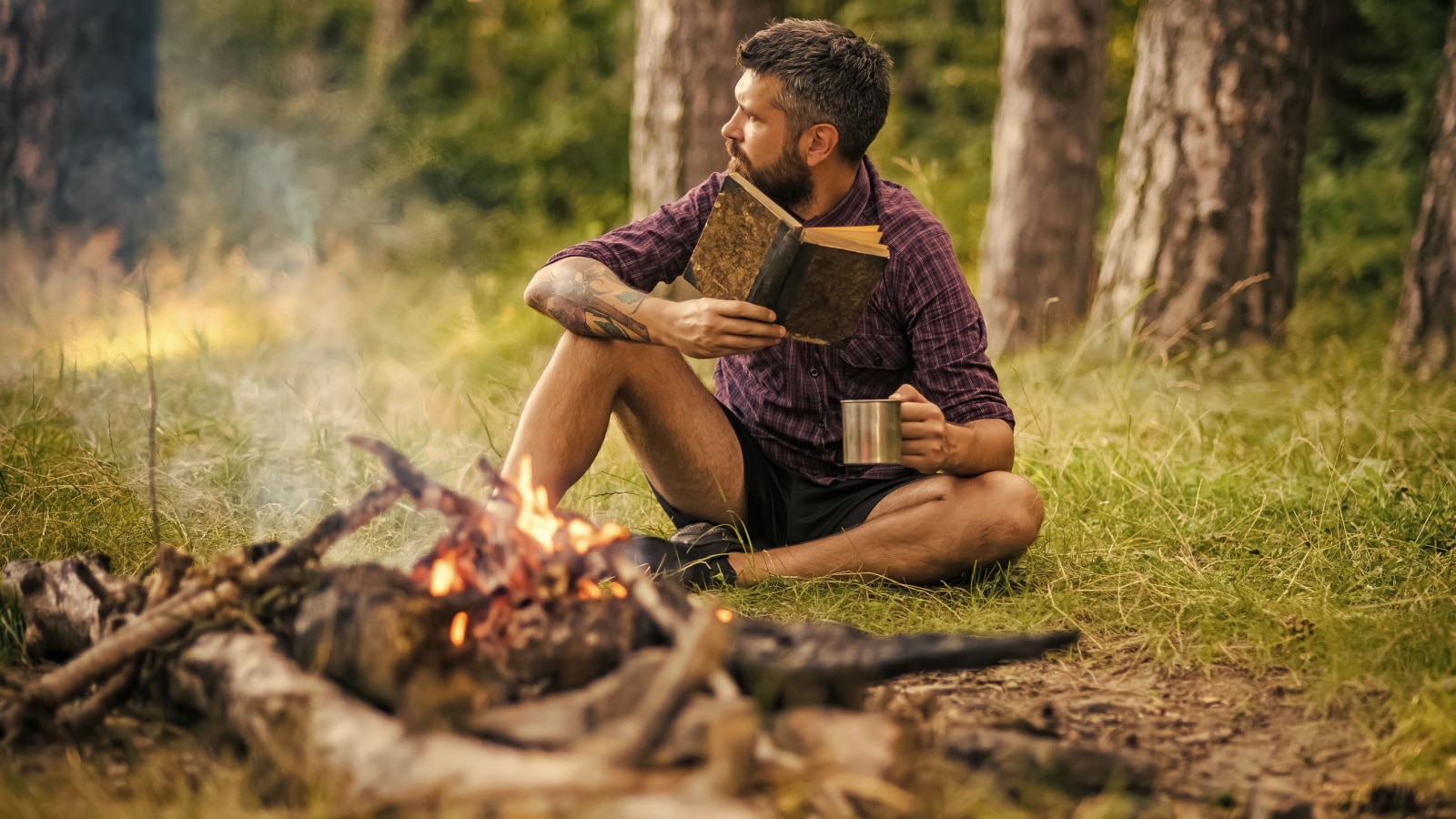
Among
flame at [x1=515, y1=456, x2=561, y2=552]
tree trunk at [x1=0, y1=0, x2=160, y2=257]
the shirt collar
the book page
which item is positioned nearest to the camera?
flame at [x1=515, y1=456, x2=561, y2=552]

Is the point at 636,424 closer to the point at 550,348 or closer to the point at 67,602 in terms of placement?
the point at 67,602

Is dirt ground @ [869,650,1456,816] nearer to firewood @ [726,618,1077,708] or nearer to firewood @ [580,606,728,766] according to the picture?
firewood @ [726,618,1077,708]

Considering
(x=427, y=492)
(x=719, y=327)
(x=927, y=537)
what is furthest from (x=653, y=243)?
(x=427, y=492)

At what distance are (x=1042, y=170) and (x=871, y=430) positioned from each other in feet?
13.0

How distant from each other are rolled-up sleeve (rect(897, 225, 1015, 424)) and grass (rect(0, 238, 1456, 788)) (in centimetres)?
48

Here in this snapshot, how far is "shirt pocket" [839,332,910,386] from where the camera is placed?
2969 mm

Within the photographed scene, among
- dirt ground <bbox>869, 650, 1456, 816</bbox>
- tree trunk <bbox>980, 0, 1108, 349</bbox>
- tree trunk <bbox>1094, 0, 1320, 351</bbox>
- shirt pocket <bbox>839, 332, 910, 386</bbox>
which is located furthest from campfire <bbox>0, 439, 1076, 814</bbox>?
tree trunk <bbox>980, 0, 1108, 349</bbox>

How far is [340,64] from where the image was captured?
10.4 m

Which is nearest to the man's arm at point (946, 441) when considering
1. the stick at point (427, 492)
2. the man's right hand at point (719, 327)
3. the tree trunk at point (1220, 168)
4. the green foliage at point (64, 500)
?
the man's right hand at point (719, 327)

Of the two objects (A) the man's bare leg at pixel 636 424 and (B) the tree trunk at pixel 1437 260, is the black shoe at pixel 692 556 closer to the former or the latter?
(A) the man's bare leg at pixel 636 424

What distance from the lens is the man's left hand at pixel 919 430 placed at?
2.60m

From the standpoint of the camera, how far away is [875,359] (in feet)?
9.82

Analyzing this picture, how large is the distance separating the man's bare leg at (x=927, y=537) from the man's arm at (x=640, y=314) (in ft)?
1.97

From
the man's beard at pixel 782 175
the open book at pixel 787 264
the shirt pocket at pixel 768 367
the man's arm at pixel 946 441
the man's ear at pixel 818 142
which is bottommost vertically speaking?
the man's arm at pixel 946 441
